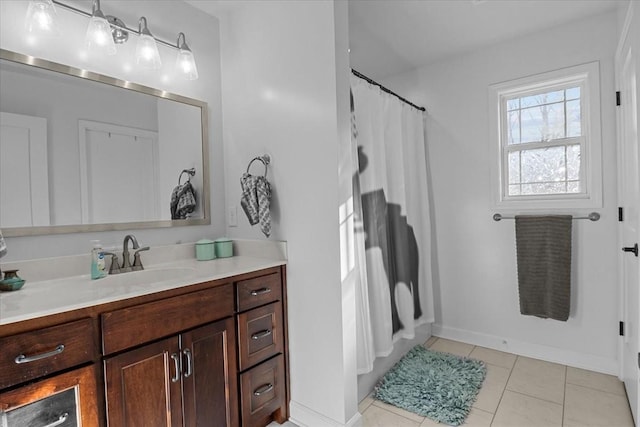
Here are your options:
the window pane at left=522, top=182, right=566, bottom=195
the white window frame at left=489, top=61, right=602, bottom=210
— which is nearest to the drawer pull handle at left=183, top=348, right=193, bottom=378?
the white window frame at left=489, top=61, right=602, bottom=210

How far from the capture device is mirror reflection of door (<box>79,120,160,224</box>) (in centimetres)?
169

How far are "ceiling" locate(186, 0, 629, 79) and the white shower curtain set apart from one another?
485mm

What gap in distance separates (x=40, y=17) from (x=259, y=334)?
177cm

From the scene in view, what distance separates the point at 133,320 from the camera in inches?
49.9

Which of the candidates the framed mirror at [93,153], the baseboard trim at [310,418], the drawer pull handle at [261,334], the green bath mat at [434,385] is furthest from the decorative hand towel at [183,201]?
the green bath mat at [434,385]

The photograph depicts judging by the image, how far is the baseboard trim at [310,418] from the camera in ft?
5.71

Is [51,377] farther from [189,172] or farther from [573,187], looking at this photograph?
[573,187]

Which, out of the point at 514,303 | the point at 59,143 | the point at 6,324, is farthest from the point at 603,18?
the point at 6,324

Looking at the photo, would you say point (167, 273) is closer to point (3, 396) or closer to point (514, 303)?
point (3, 396)

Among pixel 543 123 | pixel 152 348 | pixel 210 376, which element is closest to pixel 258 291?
pixel 210 376

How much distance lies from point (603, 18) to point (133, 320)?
3.35 m

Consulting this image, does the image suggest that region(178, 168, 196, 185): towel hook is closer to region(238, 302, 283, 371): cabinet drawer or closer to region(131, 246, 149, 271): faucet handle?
region(131, 246, 149, 271): faucet handle

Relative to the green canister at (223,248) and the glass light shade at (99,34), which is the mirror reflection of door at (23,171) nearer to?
the glass light shade at (99,34)

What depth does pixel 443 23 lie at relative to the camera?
2.35 m
